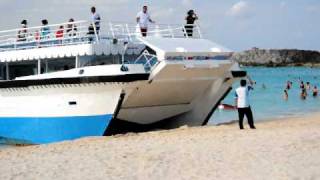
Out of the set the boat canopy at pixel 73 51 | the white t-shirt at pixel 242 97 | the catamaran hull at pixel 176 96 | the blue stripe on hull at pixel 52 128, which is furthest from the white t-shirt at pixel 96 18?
the white t-shirt at pixel 242 97

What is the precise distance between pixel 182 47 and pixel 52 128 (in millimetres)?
4380

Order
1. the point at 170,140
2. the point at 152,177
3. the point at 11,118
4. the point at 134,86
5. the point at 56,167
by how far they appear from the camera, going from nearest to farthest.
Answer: the point at 152,177, the point at 56,167, the point at 170,140, the point at 134,86, the point at 11,118

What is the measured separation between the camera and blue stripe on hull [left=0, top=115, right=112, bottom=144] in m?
16.4

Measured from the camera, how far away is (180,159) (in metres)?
10.9

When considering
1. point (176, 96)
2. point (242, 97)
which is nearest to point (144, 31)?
point (176, 96)

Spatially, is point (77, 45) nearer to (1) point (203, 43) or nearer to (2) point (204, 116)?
(1) point (203, 43)

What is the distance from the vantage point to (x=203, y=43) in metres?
17.4

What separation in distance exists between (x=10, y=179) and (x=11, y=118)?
8.86 metres

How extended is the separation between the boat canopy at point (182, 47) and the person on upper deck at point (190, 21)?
2.13 ft

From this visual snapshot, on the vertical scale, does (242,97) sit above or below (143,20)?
below

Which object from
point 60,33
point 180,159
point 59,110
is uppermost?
point 60,33

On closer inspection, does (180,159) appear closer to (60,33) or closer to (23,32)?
(60,33)

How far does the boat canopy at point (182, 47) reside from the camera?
51.8ft

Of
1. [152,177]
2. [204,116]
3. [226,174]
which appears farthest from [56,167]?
[204,116]
